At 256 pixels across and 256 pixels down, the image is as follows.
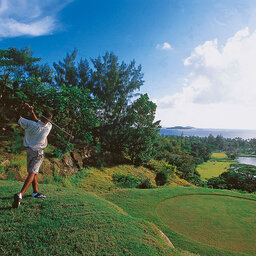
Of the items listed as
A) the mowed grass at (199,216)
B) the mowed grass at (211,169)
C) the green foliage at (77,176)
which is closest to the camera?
the mowed grass at (199,216)

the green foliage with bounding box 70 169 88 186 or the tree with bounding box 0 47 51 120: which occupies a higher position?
the tree with bounding box 0 47 51 120

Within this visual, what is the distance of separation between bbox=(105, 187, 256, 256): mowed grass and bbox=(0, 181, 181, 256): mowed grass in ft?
4.89

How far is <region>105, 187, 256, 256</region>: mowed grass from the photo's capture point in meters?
3.60

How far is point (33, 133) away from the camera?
3.32m

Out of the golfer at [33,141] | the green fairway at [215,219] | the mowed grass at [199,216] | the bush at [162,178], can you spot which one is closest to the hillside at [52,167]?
the mowed grass at [199,216]

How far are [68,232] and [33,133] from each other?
206 cm

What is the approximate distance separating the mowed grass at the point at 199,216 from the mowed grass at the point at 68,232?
4.89 ft

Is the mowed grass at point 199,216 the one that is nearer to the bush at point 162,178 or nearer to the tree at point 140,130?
the bush at point 162,178

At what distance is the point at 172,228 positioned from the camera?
4258 millimetres

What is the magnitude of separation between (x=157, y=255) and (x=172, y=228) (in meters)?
2.36

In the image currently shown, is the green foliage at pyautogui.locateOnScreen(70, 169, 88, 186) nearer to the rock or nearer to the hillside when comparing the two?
the hillside

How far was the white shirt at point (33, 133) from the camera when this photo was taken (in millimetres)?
3285

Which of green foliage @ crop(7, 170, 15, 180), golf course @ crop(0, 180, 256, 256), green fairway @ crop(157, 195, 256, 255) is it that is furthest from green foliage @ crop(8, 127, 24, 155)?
green fairway @ crop(157, 195, 256, 255)

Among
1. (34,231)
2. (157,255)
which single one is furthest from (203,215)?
(34,231)
